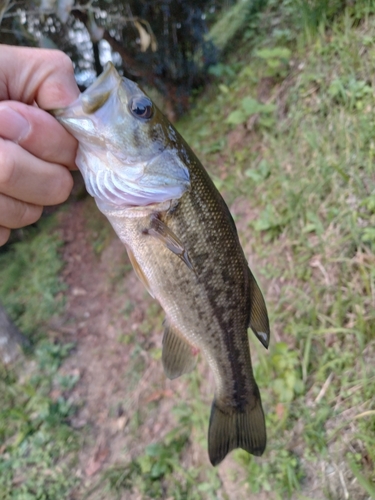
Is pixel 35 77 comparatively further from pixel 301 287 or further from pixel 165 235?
pixel 301 287

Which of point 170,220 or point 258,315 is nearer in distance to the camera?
point 170,220

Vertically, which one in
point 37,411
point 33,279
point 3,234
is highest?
point 3,234

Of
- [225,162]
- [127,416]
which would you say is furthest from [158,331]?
[225,162]

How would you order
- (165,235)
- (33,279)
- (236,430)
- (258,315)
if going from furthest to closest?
(33,279) < (236,430) < (258,315) < (165,235)

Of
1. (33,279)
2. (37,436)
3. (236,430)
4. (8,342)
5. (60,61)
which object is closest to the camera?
(60,61)

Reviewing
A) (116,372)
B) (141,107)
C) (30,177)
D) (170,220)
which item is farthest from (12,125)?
(116,372)

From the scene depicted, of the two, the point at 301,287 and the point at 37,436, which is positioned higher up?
the point at 301,287

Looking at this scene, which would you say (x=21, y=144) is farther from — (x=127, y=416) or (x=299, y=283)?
(x=127, y=416)
